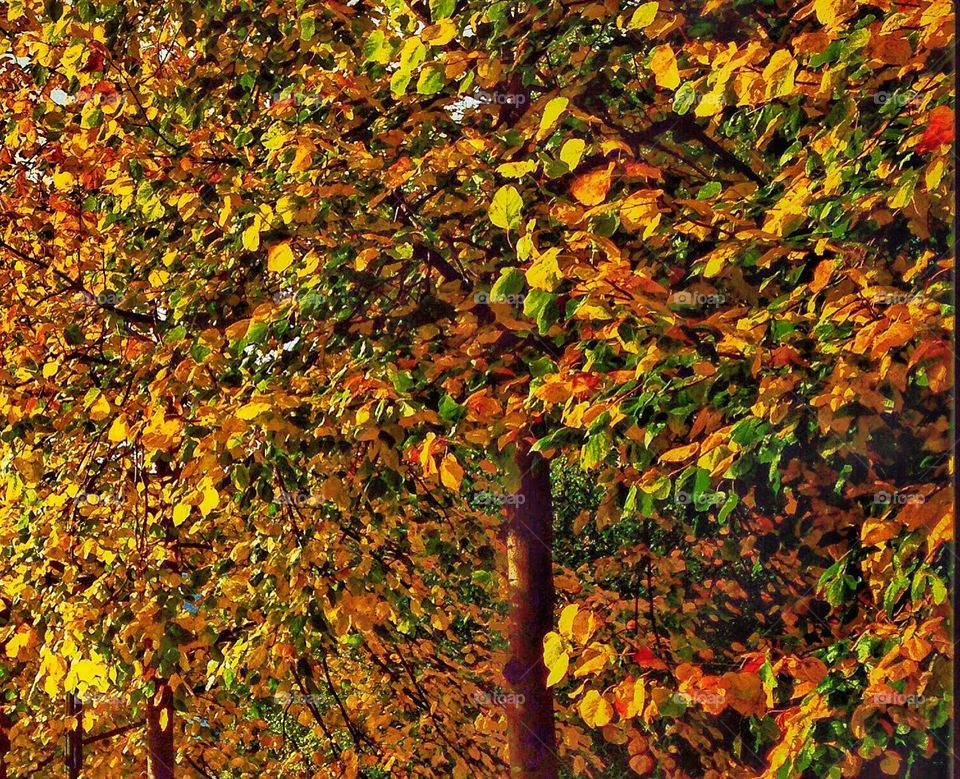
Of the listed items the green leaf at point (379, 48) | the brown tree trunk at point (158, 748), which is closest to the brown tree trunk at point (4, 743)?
the brown tree trunk at point (158, 748)

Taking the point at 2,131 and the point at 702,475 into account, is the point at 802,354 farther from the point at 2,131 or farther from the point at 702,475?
the point at 2,131

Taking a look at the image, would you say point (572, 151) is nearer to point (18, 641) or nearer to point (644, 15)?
point (644, 15)

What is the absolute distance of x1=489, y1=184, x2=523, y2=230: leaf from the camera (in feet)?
15.0

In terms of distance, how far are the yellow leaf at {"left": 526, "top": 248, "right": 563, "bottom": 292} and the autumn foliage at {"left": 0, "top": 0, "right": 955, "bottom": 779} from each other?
0.02m

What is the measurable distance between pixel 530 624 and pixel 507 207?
4374 millimetres

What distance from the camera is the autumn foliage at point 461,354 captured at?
5.02 meters

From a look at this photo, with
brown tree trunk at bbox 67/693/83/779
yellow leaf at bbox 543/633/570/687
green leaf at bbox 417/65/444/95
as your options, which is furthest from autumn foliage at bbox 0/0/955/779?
brown tree trunk at bbox 67/693/83/779

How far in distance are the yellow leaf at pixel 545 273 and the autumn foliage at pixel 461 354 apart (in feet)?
0.07

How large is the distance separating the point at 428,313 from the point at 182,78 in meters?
2.63

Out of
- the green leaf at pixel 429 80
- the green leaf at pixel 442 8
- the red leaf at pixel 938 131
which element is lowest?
the red leaf at pixel 938 131

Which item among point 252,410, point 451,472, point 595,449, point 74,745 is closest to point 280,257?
point 252,410

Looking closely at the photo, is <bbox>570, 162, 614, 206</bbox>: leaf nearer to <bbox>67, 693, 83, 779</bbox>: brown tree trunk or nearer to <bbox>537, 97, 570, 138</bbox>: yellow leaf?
<bbox>537, 97, 570, 138</bbox>: yellow leaf

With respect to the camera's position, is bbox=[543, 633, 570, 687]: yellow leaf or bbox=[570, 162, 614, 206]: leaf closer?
bbox=[570, 162, 614, 206]: leaf

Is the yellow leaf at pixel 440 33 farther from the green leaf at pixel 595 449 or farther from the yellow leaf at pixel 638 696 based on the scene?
the yellow leaf at pixel 638 696
